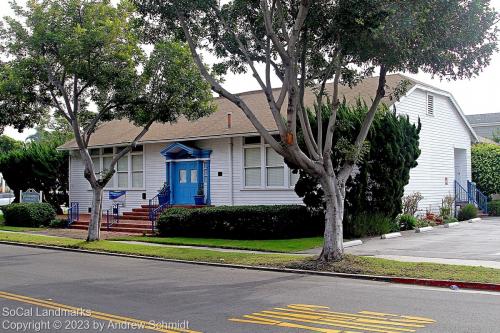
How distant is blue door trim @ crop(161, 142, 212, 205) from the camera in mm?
26250

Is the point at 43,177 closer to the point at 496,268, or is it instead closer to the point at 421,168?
the point at 421,168

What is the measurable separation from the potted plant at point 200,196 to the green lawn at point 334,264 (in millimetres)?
6647

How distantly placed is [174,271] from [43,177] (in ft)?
74.0

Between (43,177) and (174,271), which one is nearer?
(174,271)

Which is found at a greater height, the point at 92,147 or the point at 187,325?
the point at 92,147

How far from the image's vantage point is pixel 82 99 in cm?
2166

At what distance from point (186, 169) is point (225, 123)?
2927 mm

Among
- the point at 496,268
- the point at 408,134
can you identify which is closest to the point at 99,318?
the point at 496,268

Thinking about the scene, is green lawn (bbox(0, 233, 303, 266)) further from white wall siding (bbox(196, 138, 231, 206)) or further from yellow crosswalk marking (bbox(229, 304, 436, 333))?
white wall siding (bbox(196, 138, 231, 206))

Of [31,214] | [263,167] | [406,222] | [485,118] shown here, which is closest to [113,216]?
[31,214]

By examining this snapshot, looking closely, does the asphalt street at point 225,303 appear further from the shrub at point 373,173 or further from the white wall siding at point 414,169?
the white wall siding at point 414,169

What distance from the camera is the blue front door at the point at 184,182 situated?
26734mm

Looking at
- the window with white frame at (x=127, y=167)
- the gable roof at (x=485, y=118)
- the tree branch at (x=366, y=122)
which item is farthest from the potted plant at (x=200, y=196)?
the gable roof at (x=485, y=118)

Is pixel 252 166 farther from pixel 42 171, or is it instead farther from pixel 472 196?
pixel 42 171
